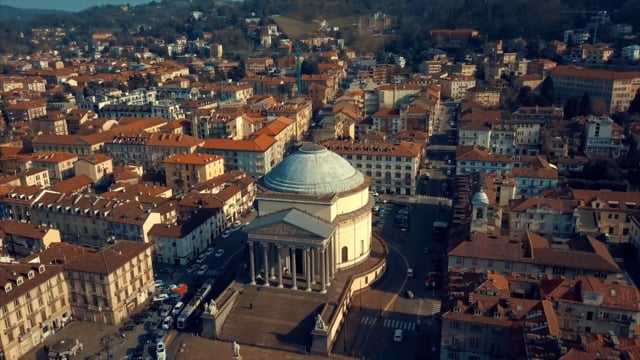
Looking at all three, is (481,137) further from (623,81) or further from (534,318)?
(534,318)

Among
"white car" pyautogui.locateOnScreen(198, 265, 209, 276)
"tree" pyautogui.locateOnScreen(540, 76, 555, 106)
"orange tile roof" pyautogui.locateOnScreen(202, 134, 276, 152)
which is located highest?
"tree" pyautogui.locateOnScreen(540, 76, 555, 106)

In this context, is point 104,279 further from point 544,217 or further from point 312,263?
point 544,217

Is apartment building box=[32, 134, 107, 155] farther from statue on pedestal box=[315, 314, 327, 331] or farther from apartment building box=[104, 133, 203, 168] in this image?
statue on pedestal box=[315, 314, 327, 331]

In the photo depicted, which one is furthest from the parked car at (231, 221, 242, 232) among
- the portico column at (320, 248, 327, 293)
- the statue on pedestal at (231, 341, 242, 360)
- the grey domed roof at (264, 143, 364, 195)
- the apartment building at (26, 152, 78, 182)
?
the apartment building at (26, 152, 78, 182)

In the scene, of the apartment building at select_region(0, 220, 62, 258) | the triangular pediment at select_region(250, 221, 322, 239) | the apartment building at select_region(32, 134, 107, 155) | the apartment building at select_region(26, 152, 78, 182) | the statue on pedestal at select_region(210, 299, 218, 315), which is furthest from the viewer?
the apartment building at select_region(32, 134, 107, 155)

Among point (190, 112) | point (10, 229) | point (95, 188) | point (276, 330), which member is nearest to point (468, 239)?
point (276, 330)

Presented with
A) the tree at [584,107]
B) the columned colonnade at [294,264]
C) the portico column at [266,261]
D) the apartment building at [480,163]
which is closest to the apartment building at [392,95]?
the tree at [584,107]
